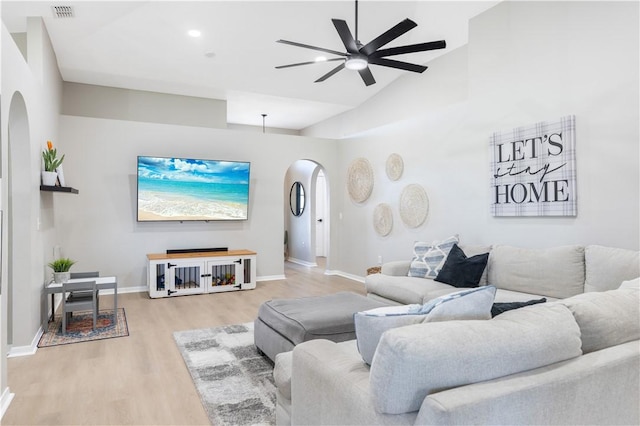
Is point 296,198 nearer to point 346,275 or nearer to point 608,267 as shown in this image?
point 346,275

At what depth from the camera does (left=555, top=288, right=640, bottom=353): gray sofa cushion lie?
1604mm

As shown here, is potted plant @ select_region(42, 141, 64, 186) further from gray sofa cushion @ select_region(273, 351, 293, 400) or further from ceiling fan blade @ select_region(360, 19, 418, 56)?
gray sofa cushion @ select_region(273, 351, 293, 400)

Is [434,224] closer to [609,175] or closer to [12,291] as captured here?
[609,175]

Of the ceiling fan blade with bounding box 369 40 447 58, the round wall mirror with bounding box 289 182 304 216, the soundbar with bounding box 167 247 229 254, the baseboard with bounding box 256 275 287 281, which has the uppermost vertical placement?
the ceiling fan blade with bounding box 369 40 447 58

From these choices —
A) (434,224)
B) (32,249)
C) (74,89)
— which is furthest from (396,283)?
(74,89)

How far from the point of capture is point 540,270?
370 centimetres

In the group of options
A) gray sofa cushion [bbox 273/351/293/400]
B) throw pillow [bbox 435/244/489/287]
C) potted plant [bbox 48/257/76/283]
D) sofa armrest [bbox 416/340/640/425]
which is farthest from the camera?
potted plant [bbox 48/257/76/283]

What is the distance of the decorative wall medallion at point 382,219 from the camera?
20.7 feet

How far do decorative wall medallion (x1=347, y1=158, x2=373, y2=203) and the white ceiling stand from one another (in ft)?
4.10

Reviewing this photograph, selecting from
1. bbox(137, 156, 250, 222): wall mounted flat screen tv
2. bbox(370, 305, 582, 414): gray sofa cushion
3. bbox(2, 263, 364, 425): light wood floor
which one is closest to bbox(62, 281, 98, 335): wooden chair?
bbox(2, 263, 364, 425): light wood floor

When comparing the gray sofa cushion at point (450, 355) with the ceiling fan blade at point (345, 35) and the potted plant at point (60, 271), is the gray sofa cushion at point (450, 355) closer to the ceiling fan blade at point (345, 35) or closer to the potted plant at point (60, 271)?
the ceiling fan blade at point (345, 35)

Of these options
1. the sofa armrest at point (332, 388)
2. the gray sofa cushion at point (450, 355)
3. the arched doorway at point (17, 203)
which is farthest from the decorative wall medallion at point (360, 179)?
the gray sofa cushion at point (450, 355)

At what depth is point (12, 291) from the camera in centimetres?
341

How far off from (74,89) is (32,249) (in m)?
3.60
